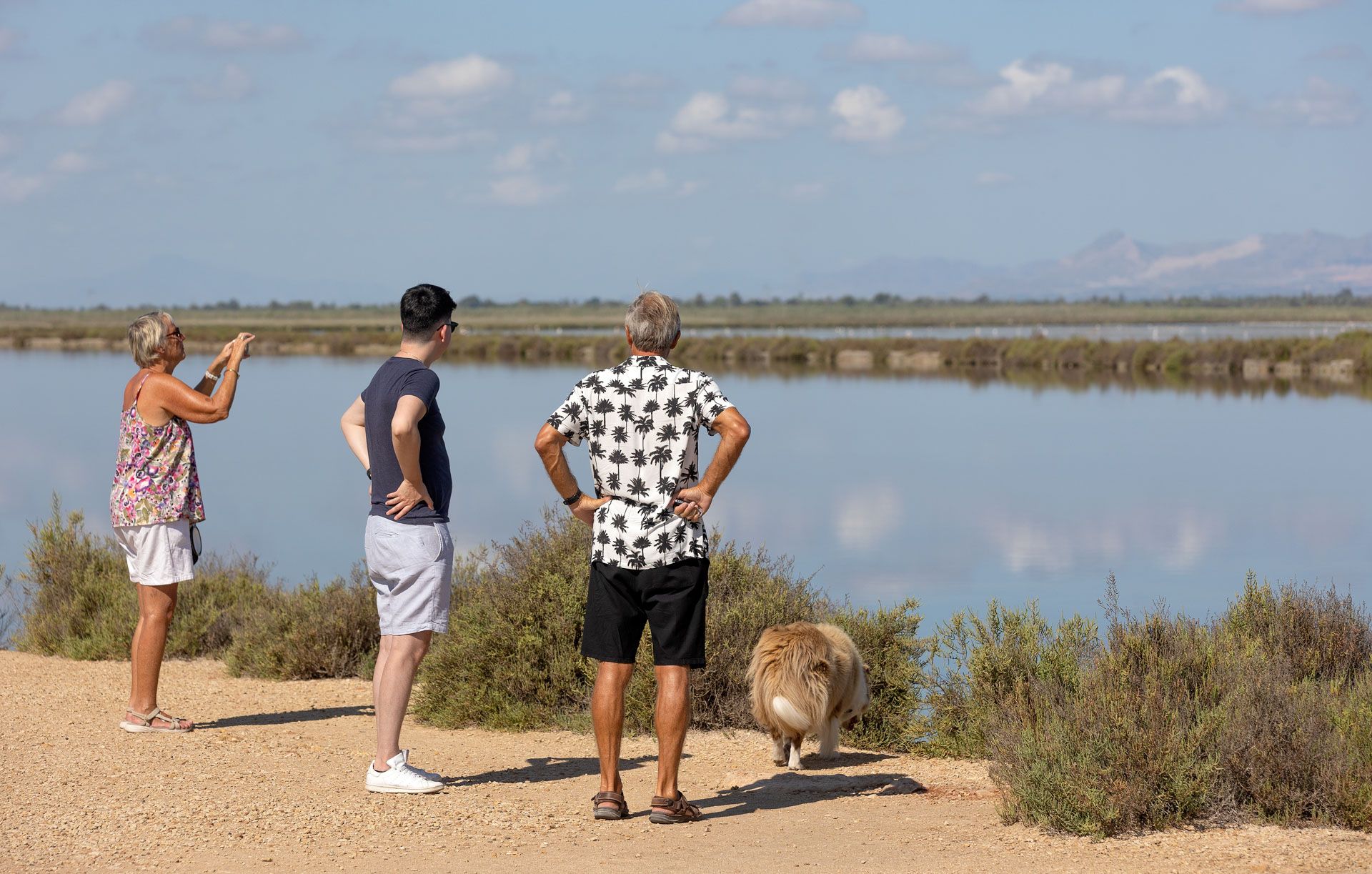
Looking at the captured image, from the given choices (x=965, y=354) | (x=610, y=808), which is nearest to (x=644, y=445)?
(x=610, y=808)

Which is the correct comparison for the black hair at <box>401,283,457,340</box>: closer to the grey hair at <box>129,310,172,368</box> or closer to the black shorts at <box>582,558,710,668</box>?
the black shorts at <box>582,558,710,668</box>

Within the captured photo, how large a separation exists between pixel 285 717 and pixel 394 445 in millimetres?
2899

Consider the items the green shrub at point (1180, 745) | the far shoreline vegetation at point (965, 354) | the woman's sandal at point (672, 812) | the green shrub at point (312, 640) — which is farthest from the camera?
the far shoreline vegetation at point (965, 354)

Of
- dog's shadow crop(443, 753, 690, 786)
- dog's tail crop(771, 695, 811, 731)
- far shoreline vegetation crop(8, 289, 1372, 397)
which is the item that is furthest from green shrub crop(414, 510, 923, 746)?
far shoreline vegetation crop(8, 289, 1372, 397)

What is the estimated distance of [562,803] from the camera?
6.21 meters

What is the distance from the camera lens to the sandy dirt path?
528 centimetres

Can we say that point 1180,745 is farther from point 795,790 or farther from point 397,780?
point 397,780

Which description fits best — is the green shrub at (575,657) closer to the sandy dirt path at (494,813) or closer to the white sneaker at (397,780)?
the sandy dirt path at (494,813)

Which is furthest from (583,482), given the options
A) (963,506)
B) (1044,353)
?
(1044,353)

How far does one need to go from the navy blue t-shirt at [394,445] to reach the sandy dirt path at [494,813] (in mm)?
1252

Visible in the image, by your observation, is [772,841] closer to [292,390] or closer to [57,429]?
[57,429]

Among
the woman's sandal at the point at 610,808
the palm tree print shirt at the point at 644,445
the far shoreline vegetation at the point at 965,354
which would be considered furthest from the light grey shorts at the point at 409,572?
the far shoreline vegetation at the point at 965,354

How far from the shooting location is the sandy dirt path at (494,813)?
528 centimetres

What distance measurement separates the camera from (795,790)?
6.63 m
